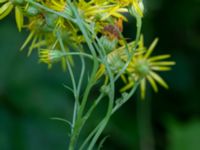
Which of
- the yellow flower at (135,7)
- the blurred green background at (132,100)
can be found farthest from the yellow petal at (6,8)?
the blurred green background at (132,100)

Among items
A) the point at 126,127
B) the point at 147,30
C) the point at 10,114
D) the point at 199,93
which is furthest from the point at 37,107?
the point at 199,93

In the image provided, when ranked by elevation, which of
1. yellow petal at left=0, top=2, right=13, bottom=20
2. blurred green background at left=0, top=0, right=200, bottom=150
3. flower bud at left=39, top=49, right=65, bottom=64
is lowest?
blurred green background at left=0, top=0, right=200, bottom=150

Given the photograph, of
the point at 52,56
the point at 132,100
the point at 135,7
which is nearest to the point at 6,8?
the point at 52,56

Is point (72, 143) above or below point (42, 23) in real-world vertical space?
below

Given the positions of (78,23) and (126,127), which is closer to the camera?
(78,23)

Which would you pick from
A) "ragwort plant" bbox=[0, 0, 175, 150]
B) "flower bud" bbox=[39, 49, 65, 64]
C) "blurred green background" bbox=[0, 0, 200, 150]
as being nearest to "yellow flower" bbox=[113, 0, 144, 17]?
"ragwort plant" bbox=[0, 0, 175, 150]

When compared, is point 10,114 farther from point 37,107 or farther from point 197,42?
point 197,42

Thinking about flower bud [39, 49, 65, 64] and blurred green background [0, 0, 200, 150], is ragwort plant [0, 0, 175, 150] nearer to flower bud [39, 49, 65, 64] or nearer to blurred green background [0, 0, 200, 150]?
flower bud [39, 49, 65, 64]

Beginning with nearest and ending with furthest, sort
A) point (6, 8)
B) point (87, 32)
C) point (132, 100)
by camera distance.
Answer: point (87, 32), point (6, 8), point (132, 100)

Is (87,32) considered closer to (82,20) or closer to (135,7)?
(82,20)
